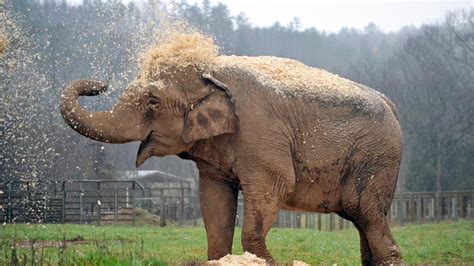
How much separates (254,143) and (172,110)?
93cm

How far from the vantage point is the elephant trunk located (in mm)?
9977

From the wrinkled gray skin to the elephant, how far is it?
0.03 ft

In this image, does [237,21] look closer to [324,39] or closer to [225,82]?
[324,39]

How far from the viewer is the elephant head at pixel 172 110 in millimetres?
10297

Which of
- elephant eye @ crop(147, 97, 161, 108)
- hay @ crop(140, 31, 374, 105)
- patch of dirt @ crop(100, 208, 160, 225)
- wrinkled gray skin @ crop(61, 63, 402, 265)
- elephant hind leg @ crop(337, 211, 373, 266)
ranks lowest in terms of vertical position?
patch of dirt @ crop(100, 208, 160, 225)

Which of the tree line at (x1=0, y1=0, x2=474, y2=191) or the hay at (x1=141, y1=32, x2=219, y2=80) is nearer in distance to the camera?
the hay at (x1=141, y1=32, x2=219, y2=80)

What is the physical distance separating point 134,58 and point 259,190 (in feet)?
6.57

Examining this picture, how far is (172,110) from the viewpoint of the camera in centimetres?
1049

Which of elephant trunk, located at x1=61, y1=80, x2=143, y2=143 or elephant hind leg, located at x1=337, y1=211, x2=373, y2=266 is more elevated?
elephant trunk, located at x1=61, y1=80, x2=143, y2=143

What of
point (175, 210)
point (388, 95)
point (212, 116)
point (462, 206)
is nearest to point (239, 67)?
point (212, 116)

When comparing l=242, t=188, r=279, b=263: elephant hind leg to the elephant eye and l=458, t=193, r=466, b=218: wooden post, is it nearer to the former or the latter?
the elephant eye

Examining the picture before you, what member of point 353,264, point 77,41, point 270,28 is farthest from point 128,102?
point 270,28

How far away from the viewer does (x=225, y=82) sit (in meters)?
10.6

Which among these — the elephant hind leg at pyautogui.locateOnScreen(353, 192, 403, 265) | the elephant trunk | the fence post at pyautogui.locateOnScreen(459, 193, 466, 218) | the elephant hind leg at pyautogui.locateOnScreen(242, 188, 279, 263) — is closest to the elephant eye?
the elephant trunk
